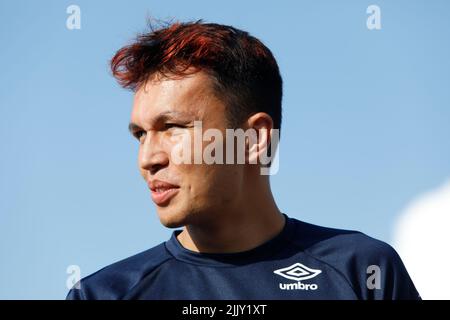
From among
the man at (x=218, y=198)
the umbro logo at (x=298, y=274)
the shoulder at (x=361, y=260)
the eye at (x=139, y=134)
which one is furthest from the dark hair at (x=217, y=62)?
the umbro logo at (x=298, y=274)

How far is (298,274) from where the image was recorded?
584 centimetres

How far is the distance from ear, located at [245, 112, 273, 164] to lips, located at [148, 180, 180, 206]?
0.69m

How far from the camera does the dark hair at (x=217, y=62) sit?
579 cm

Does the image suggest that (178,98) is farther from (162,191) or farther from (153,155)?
(162,191)

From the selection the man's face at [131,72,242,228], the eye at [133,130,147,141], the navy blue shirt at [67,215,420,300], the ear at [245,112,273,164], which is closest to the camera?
the man's face at [131,72,242,228]

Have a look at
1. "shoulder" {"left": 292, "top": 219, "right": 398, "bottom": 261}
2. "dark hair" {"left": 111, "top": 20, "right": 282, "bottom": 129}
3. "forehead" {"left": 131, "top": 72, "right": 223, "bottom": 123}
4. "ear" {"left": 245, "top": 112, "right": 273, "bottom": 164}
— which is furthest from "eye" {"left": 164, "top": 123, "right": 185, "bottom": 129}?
"shoulder" {"left": 292, "top": 219, "right": 398, "bottom": 261}

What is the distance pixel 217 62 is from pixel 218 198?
1055mm

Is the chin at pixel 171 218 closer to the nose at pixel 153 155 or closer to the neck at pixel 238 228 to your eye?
the neck at pixel 238 228

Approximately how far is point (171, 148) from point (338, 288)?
1647 millimetres

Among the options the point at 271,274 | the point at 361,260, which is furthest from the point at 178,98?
the point at 361,260

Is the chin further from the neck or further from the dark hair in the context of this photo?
the dark hair

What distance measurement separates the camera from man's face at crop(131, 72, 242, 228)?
18.3 feet
